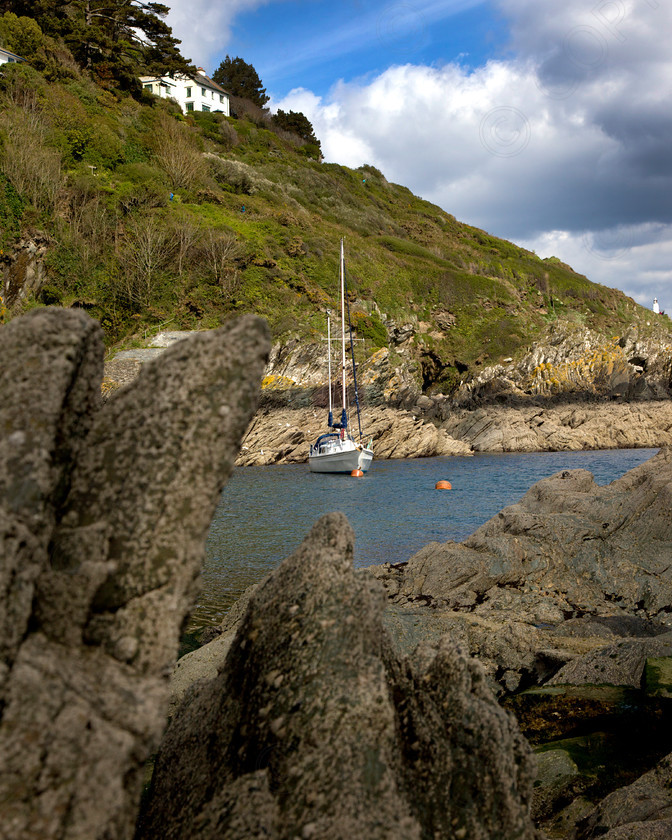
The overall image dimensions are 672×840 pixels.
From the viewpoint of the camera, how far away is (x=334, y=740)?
269 cm

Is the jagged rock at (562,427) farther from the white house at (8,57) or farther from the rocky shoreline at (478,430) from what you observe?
the white house at (8,57)

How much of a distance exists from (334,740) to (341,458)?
110 feet

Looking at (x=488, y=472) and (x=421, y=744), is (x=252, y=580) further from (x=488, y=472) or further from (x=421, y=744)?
(x=488, y=472)

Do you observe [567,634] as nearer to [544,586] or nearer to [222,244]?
[544,586]

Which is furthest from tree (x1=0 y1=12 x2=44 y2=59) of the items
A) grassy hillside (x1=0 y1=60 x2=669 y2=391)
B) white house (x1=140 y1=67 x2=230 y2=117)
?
white house (x1=140 y1=67 x2=230 y2=117)

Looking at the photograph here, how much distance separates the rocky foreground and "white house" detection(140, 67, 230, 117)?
84.7 meters

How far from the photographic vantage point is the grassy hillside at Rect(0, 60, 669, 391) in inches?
1761

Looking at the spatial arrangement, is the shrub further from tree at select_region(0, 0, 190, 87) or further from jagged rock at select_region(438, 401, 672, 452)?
tree at select_region(0, 0, 190, 87)

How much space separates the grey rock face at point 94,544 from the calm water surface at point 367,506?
28.7 ft

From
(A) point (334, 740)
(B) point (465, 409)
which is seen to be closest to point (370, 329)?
(B) point (465, 409)

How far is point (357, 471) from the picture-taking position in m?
36.1

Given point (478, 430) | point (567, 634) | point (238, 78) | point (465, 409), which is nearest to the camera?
point (567, 634)

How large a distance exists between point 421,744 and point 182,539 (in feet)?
5.53

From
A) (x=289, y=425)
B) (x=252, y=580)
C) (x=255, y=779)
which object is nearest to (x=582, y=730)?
(x=255, y=779)
